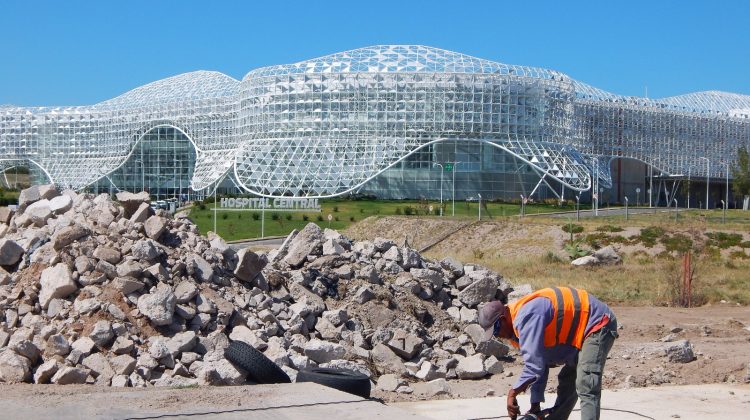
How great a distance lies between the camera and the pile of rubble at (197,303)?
13.6 m

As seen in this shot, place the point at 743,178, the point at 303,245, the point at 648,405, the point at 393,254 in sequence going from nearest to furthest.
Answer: the point at 648,405 → the point at 303,245 → the point at 393,254 → the point at 743,178

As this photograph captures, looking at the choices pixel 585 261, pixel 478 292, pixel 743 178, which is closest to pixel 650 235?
pixel 585 261

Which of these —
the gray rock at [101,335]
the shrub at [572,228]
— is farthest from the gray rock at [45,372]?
the shrub at [572,228]

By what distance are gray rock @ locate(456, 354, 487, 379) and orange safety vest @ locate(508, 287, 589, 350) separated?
7.06 meters

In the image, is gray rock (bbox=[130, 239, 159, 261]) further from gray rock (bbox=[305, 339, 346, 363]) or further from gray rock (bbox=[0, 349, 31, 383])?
gray rock (bbox=[305, 339, 346, 363])

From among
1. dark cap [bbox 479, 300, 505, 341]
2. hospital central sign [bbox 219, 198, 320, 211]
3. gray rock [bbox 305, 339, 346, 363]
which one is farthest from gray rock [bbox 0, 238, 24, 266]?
hospital central sign [bbox 219, 198, 320, 211]

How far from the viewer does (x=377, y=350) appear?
609 inches

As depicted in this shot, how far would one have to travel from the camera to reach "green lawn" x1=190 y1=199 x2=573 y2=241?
178ft

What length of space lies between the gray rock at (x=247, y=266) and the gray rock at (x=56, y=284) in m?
2.64

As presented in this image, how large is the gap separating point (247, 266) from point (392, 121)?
2906 inches

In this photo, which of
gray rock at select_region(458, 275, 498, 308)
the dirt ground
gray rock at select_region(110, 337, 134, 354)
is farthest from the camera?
gray rock at select_region(458, 275, 498, 308)

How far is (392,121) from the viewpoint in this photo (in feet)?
294

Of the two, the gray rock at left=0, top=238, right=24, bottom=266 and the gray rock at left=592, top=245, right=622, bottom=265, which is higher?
the gray rock at left=0, top=238, right=24, bottom=266

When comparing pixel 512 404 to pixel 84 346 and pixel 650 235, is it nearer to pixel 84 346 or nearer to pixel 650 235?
pixel 84 346
